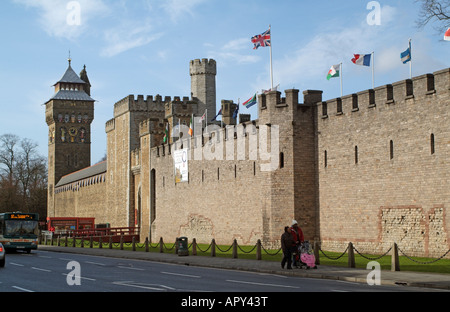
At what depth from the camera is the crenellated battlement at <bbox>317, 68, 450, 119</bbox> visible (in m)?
25.8

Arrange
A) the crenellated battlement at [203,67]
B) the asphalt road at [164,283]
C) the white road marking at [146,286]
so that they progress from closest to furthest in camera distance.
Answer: the asphalt road at [164,283] < the white road marking at [146,286] < the crenellated battlement at [203,67]

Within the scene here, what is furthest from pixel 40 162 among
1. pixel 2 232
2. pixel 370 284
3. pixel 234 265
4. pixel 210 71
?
pixel 370 284

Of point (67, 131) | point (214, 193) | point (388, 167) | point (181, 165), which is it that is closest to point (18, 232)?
point (214, 193)

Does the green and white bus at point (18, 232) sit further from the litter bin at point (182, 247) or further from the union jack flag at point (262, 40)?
the union jack flag at point (262, 40)

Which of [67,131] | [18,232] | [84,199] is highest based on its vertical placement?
[67,131]

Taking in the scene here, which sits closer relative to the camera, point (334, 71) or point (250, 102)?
point (334, 71)

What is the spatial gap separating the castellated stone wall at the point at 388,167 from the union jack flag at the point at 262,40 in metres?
4.90

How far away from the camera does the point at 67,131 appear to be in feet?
335

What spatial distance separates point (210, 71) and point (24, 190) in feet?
148

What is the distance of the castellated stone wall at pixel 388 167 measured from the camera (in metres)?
25.8

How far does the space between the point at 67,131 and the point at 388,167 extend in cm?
7957

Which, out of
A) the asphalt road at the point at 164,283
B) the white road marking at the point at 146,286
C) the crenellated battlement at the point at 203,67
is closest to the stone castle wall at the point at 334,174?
the asphalt road at the point at 164,283

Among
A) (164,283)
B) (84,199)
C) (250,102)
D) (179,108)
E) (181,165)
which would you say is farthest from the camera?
(84,199)

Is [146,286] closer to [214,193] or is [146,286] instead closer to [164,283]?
[164,283]
